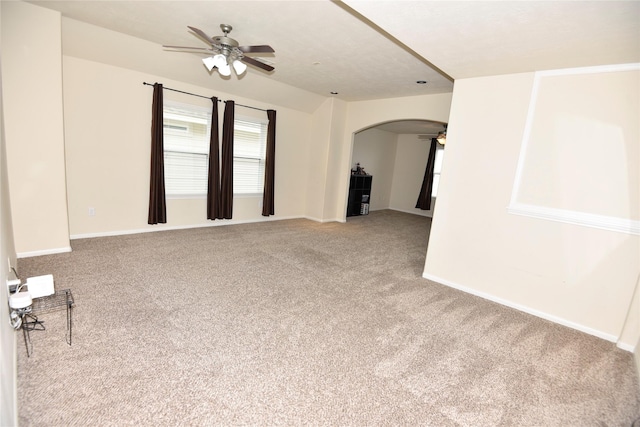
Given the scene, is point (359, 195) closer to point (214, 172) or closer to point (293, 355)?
point (214, 172)

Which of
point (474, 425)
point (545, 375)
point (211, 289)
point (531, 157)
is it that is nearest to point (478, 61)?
point (531, 157)

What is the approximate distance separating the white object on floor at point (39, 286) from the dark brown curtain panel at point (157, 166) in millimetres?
2805

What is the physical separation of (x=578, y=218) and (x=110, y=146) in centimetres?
584

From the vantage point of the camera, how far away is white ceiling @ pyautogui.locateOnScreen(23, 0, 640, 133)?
6.71 ft

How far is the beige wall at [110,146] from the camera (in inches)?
164

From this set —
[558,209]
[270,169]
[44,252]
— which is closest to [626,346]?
[558,209]

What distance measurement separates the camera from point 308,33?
3.27 metres

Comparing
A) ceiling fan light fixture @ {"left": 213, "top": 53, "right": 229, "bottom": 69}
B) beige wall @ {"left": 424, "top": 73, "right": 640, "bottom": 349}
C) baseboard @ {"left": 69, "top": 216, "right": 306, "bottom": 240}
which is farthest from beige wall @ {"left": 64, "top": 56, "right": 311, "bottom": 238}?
beige wall @ {"left": 424, "top": 73, "right": 640, "bottom": 349}

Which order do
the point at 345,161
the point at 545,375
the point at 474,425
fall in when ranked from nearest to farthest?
1. the point at 474,425
2. the point at 545,375
3. the point at 345,161

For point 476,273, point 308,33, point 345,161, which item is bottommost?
point 476,273

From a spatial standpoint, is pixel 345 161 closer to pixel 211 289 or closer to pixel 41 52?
pixel 211 289

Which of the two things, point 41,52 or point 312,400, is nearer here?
point 312,400

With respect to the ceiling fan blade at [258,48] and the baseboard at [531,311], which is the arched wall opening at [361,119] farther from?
the ceiling fan blade at [258,48]

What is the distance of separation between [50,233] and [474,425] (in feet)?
15.2
